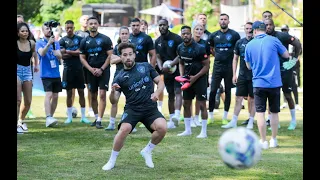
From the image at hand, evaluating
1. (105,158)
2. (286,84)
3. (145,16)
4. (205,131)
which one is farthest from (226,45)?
(145,16)

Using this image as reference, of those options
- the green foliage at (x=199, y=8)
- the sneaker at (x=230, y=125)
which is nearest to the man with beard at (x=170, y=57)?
the sneaker at (x=230, y=125)

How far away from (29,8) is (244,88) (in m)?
27.6

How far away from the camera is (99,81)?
14.4 metres

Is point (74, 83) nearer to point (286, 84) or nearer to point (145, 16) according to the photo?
point (286, 84)

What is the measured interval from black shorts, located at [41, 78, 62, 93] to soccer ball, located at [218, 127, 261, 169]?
8286 millimetres

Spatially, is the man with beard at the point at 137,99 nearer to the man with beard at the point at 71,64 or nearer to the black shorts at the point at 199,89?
the black shorts at the point at 199,89

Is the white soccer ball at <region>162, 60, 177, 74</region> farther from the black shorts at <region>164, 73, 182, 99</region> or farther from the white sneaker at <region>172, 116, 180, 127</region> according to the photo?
the white sneaker at <region>172, 116, 180, 127</region>

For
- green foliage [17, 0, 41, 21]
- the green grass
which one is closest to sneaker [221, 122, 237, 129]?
the green grass

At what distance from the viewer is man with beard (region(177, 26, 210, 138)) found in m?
13.1

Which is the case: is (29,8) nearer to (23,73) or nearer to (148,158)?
(23,73)

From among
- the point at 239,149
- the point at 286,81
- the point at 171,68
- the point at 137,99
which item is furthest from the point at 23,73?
the point at 239,149

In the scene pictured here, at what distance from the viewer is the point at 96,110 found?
15.0 meters

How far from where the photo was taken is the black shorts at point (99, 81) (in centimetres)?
1433
